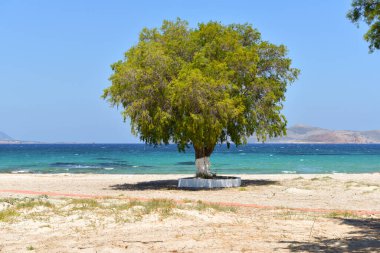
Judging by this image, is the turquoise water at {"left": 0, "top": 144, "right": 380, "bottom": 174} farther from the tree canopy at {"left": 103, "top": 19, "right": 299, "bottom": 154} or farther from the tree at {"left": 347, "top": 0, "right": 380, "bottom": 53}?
the tree at {"left": 347, "top": 0, "right": 380, "bottom": 53}

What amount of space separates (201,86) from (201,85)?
0.21ft

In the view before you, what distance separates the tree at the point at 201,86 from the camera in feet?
98.9

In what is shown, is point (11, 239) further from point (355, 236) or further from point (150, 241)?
point (355, 236)

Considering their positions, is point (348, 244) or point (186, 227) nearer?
point (348, 244)

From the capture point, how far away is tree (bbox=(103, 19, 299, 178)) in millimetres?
30141

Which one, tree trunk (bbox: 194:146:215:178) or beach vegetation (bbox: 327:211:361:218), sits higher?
tree trunk (bbox: 194:146:215:178)

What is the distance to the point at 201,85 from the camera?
2991 centimetres

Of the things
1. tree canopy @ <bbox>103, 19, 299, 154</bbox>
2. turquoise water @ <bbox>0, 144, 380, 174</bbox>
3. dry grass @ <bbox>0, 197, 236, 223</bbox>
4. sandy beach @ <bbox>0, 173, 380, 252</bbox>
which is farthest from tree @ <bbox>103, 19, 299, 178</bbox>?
turquoise water @ <bbox>0, 144, 380, 174</bbox>

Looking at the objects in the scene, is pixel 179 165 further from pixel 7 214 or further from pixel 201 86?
pixel 7 214

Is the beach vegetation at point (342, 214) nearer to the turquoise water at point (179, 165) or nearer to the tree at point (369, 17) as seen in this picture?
the tree at point (369, 17)

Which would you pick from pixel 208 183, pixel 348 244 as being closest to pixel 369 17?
pixel 348 244

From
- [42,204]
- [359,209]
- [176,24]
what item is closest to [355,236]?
[359,209]

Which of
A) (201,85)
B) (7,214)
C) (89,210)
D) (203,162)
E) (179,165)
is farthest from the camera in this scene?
A: (179,165)

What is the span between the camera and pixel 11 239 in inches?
587
